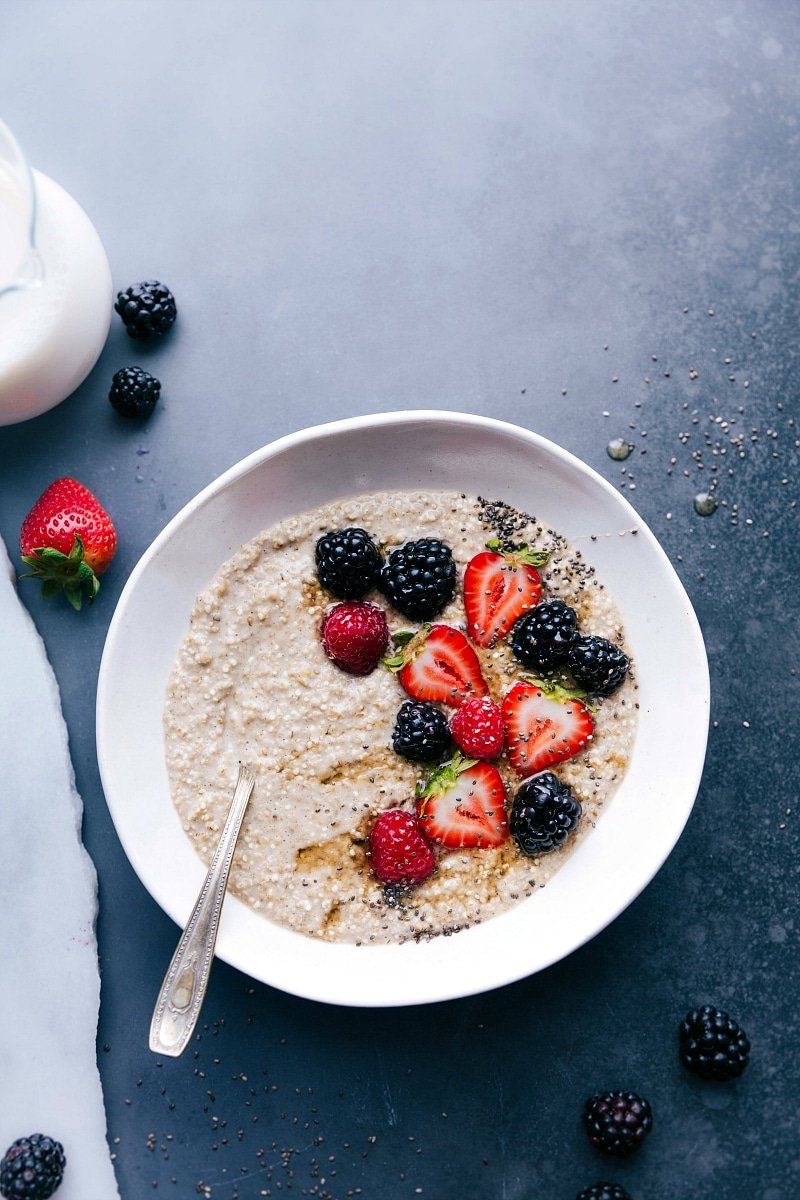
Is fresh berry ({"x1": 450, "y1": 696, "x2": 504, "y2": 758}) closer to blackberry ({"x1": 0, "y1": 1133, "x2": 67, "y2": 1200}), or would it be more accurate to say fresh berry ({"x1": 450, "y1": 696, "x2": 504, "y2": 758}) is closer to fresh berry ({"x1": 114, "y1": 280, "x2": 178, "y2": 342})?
fresh berry ({"x1": 114, "y1": 280, "x2": 178, "y2": 342})

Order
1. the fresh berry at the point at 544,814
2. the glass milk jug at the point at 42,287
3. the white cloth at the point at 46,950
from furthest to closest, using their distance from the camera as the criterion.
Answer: the white cloth at the point at 46,950 → the fresh berry at the point at 544,814 → the glass milk jug at the point at 42,287

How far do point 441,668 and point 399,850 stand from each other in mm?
338

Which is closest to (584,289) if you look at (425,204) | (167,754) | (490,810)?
(425,204)

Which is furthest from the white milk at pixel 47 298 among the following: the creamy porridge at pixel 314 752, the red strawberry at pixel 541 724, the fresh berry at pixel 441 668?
the red strawberry at pixel 541 724

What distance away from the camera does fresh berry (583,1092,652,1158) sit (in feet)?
6.45

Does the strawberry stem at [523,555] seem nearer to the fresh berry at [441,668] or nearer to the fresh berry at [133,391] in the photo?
the fresh berry at [441,668]

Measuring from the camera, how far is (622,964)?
6.82 ft

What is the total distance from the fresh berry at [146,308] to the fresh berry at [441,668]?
0.77 m

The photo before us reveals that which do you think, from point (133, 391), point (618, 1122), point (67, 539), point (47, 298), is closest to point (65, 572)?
point (67, 539)

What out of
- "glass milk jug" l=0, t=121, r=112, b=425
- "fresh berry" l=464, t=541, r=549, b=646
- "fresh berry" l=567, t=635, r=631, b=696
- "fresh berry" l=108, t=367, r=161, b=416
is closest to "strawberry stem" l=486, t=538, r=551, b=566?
"fresh berry" l=464, t=541, r=549, b=646

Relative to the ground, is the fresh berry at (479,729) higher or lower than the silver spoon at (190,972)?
higher

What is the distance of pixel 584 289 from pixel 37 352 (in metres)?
1.06

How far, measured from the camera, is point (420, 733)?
1.92m

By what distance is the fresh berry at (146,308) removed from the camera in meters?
2.06
